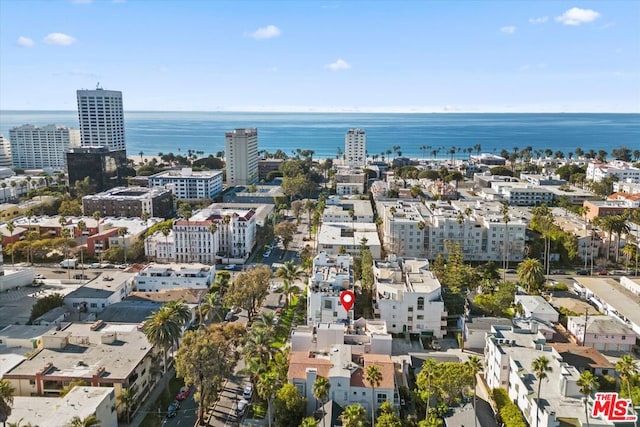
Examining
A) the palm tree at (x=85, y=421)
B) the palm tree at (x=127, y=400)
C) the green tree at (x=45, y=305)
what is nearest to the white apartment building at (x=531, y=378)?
the palm tree at (x=127, y=400)

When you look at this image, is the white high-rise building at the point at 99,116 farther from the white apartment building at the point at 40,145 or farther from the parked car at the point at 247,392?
the parked car at the point at 247,392

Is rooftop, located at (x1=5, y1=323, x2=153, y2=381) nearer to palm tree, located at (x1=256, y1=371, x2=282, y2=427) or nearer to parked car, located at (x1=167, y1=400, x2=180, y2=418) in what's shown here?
parked car, located at (x1=167, y1=400, x2=180, y2=418)

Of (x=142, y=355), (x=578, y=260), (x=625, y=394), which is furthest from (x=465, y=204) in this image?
(x=142, y=355)

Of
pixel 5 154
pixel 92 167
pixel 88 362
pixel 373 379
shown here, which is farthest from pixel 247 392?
pixel 5 154

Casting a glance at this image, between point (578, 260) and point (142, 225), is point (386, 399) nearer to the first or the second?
point (578, 260)

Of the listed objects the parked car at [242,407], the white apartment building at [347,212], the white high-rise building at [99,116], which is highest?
the white high-rise building at [99,116]

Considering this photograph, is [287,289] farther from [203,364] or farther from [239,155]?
[239,155]
